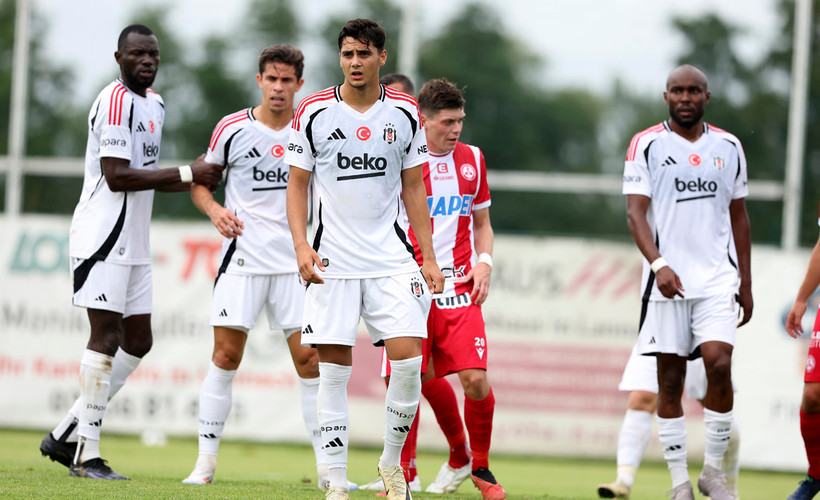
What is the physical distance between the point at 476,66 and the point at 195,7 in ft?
13.1

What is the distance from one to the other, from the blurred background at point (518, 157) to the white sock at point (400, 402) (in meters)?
6.80

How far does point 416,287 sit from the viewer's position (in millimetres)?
5836

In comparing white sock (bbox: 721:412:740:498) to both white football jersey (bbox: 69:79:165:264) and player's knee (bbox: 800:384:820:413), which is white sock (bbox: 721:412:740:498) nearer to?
player's knee (bbox: 800:384:820:413)

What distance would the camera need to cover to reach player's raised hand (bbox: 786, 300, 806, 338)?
6746mm

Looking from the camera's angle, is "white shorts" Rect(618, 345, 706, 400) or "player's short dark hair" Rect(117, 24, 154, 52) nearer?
"player's short dark hair" Rect(117, 24, 154, 52)

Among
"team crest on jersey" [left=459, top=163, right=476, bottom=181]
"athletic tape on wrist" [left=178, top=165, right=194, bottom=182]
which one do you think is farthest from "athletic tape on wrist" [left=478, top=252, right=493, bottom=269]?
"athletic tape on wrist" [left=178, top=165, right=194, bottom=182]

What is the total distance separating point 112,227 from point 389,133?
7.53 feet

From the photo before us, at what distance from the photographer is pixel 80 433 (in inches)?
271

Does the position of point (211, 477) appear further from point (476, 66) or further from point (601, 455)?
point (476, 66)

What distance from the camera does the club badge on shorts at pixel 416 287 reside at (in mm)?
5816

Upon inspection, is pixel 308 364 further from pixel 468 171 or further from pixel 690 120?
pixel 690 120

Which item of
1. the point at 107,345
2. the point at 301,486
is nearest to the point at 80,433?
the point at 107,345

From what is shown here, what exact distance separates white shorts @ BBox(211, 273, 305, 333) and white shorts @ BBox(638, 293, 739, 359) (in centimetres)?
242

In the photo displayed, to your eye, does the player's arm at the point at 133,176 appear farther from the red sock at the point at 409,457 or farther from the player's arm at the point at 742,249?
the player's arm at the point at 742,249
